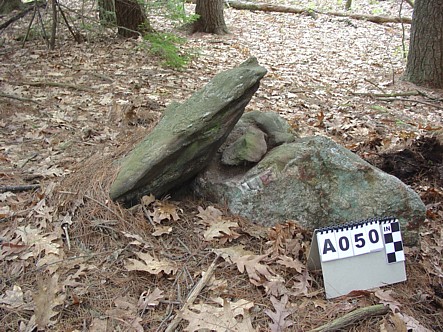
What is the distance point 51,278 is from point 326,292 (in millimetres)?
1810

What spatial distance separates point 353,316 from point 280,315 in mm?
440

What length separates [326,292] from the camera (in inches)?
102

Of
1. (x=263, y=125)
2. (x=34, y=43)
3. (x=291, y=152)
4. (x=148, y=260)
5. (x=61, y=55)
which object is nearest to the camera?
(x=148, y=260)

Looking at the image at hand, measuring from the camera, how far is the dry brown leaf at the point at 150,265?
2.66 metres

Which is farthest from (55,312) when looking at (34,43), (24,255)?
(34,43)

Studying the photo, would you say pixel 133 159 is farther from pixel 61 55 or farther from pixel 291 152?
pixel 61 55

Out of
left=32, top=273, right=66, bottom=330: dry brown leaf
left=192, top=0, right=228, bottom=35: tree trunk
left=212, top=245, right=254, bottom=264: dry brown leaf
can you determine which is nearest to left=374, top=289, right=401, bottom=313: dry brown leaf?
left=212, top=245, right=254, bottom=264: dry brown leaf

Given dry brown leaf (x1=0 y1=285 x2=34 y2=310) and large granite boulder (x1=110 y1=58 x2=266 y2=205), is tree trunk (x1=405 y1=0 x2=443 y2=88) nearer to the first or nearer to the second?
large granite boulder (x1=110 y1=58 x2=266 y2=205)

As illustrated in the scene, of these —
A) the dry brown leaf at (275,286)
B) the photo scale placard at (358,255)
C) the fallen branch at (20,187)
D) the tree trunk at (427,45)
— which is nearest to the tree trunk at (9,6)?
the fallen branch at (20,187)

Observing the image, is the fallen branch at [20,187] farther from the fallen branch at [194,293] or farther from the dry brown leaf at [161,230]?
the fallen branch at [194,293]

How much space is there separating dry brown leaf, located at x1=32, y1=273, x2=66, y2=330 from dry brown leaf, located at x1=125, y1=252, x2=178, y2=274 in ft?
1.49

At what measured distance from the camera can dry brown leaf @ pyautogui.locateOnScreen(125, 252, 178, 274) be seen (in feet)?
8.73

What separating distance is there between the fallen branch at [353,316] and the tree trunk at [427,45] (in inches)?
227

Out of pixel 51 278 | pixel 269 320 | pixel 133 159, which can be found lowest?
pixel 269 320
